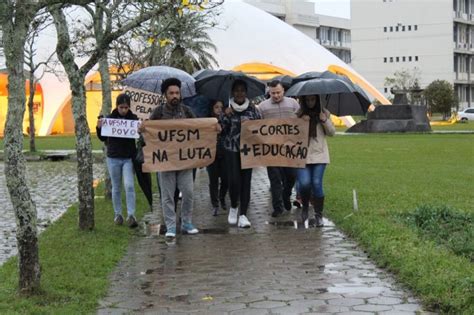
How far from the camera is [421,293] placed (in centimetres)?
Answer: 573

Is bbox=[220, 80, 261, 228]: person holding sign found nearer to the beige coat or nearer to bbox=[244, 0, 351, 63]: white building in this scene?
the beige coat

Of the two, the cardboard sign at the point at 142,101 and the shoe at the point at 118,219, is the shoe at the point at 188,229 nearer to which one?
the shoe at the point at 118,219

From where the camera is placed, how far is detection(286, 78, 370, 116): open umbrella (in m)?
8.88

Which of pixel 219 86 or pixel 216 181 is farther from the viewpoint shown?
pixel 216 181

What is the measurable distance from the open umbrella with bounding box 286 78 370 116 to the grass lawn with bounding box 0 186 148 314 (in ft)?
8.91

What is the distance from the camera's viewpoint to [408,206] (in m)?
Result: 10.6

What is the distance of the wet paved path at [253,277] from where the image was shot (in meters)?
5.58

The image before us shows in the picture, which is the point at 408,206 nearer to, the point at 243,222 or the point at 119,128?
the point at 243,222

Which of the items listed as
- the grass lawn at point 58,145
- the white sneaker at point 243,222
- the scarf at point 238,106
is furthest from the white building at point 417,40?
the white sneaker at point 243,222

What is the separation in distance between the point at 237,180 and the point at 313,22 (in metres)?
98.3

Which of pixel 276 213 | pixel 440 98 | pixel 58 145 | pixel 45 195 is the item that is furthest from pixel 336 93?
pixel 440 98

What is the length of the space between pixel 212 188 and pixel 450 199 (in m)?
3.68

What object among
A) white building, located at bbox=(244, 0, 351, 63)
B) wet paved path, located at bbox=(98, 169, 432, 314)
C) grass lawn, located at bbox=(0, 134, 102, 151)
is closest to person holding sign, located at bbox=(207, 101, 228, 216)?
wet paved path, located at bbox=(98, 169, 432, 314)

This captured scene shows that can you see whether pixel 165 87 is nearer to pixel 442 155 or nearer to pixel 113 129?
pixel 113 129
